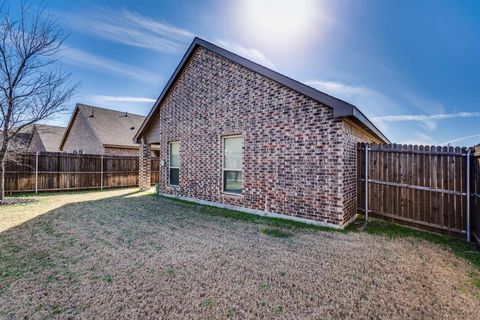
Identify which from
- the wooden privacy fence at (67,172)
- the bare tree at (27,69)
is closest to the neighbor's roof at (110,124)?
the wooden privacy fence at (67,172)

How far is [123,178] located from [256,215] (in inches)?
426

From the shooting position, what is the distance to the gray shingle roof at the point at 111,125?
58.5 feet

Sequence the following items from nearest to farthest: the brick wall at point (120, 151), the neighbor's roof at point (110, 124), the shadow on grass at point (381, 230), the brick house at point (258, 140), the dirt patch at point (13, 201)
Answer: the shadow on grass at point (381, 230) → the brick house at point (258, 140) → the dirt patch at point (13, 201) → the brick wall at point (120, 151) → the neighbor's roof at point (110, 124)

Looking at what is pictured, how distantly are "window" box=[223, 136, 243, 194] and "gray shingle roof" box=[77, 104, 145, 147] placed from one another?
1327 centimetres

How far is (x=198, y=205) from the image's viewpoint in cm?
827

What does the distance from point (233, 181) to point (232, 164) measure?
0.57 metres

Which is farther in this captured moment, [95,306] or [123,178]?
[123,178]

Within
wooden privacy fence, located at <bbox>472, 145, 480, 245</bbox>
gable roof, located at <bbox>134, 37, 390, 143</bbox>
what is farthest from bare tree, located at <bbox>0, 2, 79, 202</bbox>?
wooden privacy fence, located at <bbox>472, 145, 480, 245</bbox>

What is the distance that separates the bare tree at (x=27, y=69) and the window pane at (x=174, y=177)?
5.24 metres

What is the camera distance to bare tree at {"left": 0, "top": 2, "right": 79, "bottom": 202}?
28.0ft

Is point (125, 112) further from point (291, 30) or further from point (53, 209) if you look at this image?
point (291, 30)

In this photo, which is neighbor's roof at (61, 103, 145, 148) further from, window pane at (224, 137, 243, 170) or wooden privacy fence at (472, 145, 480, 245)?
wooden privacy fence at (472, 145, 480, 245)

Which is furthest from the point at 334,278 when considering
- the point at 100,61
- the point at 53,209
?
the point at 100,61

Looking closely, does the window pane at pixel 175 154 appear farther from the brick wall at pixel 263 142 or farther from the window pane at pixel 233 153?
the window pane at pixel 233 153
